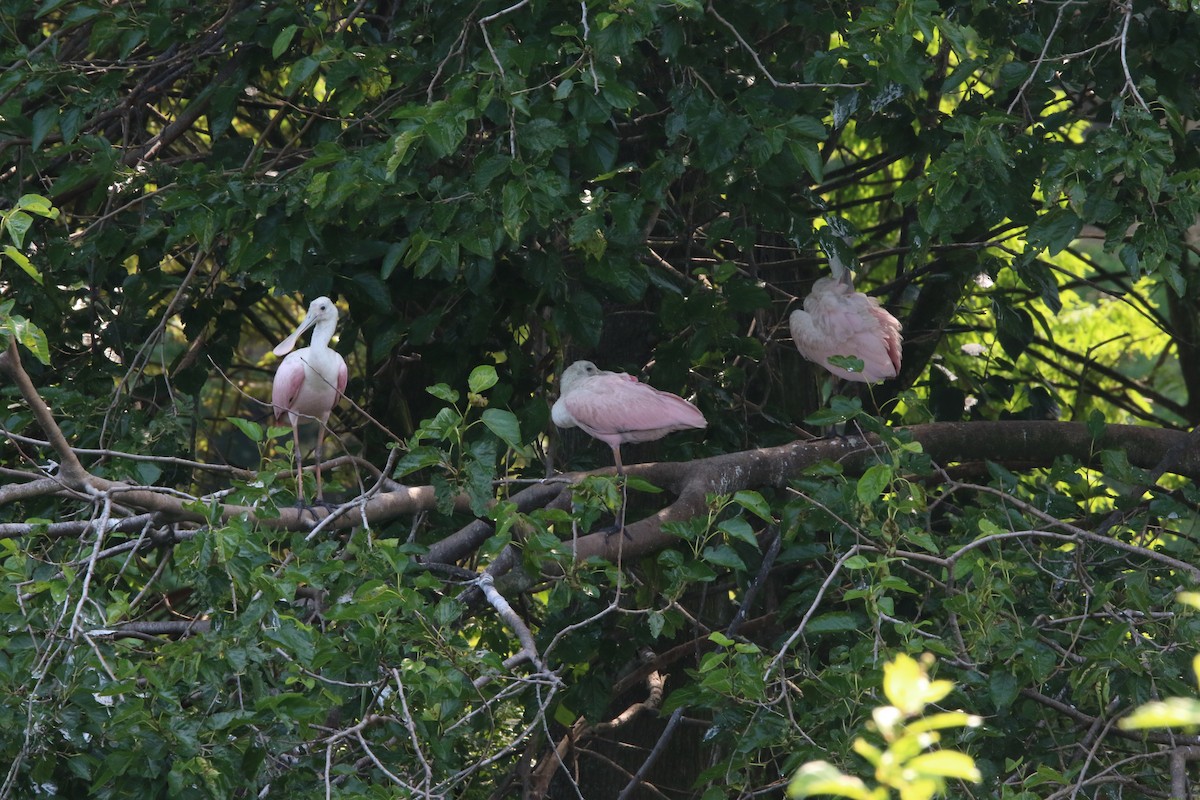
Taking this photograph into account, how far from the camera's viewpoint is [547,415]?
459 cm

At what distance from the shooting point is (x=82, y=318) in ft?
17.0

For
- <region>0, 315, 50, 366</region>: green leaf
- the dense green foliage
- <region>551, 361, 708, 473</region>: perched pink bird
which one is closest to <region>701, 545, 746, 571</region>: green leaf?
the dense green foliage

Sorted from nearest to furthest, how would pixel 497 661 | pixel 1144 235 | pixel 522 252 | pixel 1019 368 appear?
pixel 497 661 < pixel 1144 235 < pixel 522 252 < pixel 1019 368

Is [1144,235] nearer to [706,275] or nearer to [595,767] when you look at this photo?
[706,275]

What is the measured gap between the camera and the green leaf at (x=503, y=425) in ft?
10.4

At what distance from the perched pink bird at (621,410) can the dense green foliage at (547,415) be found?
0.59 ft

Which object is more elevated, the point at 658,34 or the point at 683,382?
the point at 658,34

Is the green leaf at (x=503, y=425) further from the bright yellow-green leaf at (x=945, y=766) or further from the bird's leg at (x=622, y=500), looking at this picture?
the bright yellow-green leaf at (x=945, y=766)

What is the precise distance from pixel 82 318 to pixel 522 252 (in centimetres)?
188

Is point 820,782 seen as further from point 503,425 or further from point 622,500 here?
point 622,500

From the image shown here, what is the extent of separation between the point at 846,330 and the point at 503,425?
251 cm

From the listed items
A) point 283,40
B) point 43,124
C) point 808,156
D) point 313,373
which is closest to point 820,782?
point 808,156

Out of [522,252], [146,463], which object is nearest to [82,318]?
[146,463]

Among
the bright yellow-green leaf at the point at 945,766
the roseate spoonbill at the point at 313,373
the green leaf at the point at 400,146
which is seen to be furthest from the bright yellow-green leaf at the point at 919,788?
the roseate spoonbill at the point at 313,373
